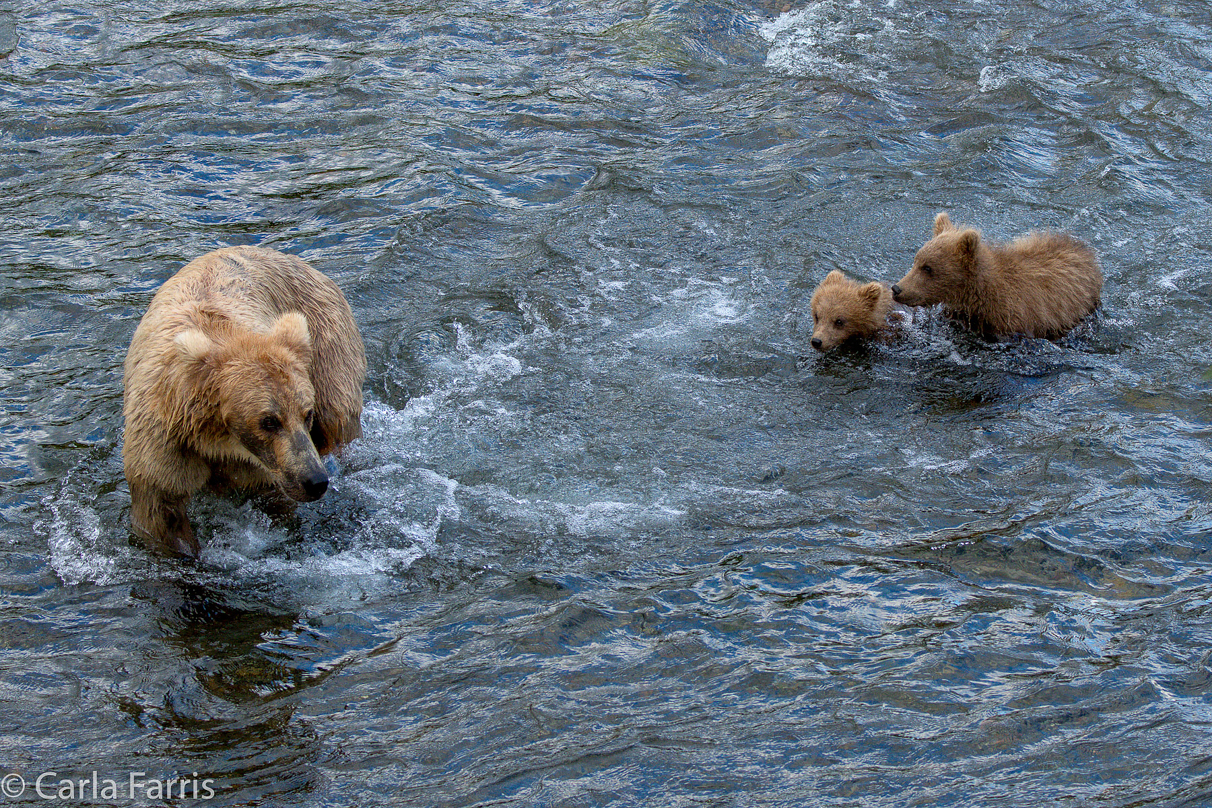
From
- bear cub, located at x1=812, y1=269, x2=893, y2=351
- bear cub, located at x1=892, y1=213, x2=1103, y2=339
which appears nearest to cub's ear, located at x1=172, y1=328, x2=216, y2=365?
bear cub, located at x1=812, y1=269, x2=893, y2=351

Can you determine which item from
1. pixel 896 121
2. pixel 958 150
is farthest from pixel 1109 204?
pixel 896 121

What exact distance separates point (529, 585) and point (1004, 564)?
2540 mm

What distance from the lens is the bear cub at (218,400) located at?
5.12 meters

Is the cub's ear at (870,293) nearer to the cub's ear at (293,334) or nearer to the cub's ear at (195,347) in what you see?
the cub's ear at (293,334)

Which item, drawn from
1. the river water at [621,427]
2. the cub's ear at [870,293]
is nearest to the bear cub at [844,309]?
the cub's ear at [870,293]

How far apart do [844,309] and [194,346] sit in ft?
15.6

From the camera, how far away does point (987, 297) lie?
321 inches

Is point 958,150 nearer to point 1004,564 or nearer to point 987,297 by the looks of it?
point 987,297

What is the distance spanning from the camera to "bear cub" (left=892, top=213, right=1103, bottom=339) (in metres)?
8.10

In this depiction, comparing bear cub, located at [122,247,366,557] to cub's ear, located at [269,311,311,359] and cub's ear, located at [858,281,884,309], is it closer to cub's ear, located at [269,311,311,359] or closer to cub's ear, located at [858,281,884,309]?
cub's ear, located at [269,311,311,359]

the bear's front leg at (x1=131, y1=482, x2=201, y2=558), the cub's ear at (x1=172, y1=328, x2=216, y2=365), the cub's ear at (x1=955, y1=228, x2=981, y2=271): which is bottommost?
the bear's front leg at (x1=131, y1=482, x2=201, y2=558)

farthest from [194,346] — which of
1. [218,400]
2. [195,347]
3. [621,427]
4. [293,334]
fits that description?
[621,427]

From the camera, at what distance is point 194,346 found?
5047 mm

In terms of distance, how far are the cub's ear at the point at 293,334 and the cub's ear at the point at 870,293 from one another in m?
4.35
